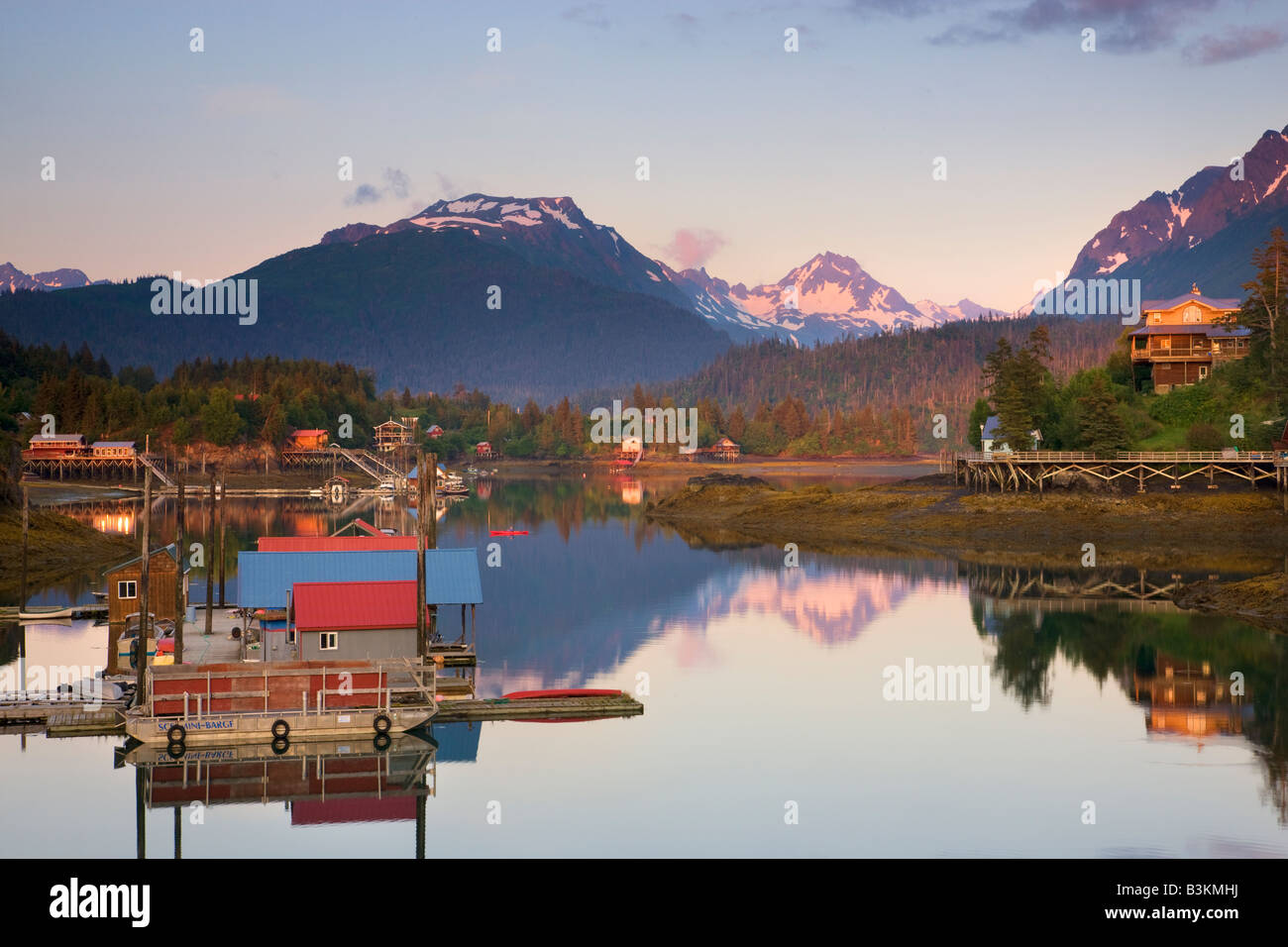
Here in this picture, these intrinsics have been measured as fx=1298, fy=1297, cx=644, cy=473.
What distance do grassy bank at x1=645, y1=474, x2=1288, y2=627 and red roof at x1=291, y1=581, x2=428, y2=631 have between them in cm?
4916

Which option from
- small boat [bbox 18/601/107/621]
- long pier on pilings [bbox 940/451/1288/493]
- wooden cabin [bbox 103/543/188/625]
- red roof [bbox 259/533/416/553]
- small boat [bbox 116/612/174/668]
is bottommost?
small boat [bbox 116/612/174/668]

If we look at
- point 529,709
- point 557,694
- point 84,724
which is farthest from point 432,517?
point 84,724

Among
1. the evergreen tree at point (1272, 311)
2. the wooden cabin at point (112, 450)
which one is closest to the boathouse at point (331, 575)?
the evergreen tree at point (1272, 311)

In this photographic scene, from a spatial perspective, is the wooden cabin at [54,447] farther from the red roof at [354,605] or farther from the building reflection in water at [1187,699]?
the building reflection in water at [1187,699]

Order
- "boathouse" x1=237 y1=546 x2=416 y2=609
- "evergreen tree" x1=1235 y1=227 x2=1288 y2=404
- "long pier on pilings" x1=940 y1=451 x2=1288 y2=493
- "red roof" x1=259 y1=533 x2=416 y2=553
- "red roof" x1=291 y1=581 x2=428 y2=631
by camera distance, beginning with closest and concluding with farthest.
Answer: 1. "red roof" x1=291 y1=581 x2=428 y2=631
2. "boathouse" x1=237 y1=546 x2=416 y2=609
3. "red roof" x1=259 y1=533 x2=416 y2=553
4. "long pier on pilings" x1=940 y1=451 x2=1288 y2=493
5. "evergreen tree" x1=1235 y1=227 x2=1288 y2=404

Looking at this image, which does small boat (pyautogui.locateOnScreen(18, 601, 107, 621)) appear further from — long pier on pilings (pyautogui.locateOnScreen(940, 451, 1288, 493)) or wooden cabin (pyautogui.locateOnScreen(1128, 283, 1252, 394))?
wooden cabin (pyautogui.locateOnScreen(1128, 283, 1252, 394))

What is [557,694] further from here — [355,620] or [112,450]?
[112,450]

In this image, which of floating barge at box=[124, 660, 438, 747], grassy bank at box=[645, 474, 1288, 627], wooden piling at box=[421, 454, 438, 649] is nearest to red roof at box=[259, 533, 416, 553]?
wooden piling at box=[421, 454, 438, 649]

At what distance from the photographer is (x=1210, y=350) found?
111 m

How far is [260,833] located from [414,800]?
3.74 m

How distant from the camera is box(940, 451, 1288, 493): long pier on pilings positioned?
303 ft

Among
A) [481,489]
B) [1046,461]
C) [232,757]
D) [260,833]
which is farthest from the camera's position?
[481,489]

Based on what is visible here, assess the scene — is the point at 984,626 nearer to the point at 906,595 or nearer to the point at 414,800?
the point at 906,595
